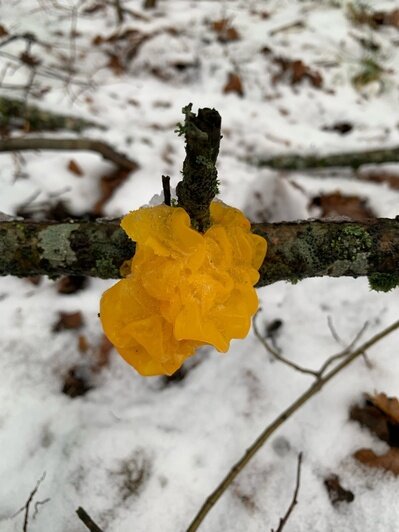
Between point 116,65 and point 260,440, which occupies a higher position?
point 116,65

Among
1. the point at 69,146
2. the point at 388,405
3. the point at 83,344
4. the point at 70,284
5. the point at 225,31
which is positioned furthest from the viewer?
the point at 225,31

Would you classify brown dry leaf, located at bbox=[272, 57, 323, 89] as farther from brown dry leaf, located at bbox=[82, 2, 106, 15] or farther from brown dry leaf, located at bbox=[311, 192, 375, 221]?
brown dry leaf, located at bbox=[82, 2, 106, 15]

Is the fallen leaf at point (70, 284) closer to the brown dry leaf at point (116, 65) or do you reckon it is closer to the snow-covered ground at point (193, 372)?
the snow-covered ground at point (193, 372)

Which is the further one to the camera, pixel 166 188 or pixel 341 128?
pixel 341 128

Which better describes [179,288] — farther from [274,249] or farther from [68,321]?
[68,321]

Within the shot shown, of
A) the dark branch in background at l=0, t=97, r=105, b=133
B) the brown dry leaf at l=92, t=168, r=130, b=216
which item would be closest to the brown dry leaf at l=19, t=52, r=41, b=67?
the dark branch in background at l=0, t=97, r=105, b=133

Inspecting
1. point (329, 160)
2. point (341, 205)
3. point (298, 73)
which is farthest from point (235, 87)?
point (341, 205)

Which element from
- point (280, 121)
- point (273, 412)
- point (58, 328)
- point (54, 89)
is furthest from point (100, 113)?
point (273, 412)

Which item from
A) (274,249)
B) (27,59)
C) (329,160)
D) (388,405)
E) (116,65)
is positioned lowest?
(388,405)
